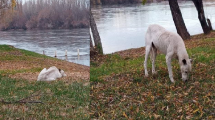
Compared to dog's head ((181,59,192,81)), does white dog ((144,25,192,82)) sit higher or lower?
higher

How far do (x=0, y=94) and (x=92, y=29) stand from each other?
808 cm

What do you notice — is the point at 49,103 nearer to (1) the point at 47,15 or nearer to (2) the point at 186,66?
(2) the point at 186,66

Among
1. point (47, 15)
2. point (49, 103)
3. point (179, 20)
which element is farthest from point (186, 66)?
point (179, 20)

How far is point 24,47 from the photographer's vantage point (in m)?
29.0

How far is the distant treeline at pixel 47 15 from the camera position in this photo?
8.16 meters

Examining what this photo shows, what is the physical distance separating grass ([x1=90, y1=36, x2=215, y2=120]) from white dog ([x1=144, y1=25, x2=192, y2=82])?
34cm

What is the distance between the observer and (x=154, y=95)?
6.02m

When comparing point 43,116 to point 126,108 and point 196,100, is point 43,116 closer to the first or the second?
point 126,108

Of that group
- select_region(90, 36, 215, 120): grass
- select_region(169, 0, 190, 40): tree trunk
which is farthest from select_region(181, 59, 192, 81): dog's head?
select_region(169, 0, 190, 40): tree trunk

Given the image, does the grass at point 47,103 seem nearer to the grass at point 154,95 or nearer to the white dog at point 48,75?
the grass at point 154,95

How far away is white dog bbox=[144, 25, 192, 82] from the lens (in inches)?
259

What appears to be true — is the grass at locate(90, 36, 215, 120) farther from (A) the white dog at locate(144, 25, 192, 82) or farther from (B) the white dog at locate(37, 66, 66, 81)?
(B) the white dog at locate(37, 66, 66, 81)

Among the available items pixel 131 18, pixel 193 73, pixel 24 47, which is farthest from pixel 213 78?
pixel 131 18

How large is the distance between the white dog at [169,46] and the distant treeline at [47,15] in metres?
1.67
